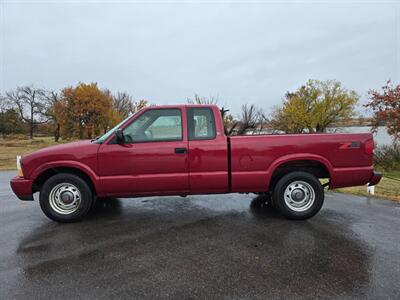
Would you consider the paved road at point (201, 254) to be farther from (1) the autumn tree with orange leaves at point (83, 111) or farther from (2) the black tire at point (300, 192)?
(1) the autumn tree with orange leaves at point (83, 111)

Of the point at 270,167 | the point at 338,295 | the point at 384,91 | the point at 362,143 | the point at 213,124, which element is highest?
the point at 384,91

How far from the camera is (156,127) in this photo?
418 cm

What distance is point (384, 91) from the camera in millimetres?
18859

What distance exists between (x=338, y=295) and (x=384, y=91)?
21776mm

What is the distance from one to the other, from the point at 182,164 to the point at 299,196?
2.08m

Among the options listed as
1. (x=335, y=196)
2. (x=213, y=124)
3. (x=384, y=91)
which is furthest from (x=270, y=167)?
(x=384, y=91)

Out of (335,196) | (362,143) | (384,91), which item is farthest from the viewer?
(384,91)

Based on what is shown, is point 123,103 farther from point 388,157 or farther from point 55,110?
point 388,157

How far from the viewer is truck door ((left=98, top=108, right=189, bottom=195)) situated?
4012 millimetres

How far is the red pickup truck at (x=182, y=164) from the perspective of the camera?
4.03 m

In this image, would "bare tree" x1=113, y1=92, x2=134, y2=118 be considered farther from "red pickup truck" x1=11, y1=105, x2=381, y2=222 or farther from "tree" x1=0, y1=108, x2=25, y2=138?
"red pickup truck" x1=11, y1=105, x2=381, y2=222

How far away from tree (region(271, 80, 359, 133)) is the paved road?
41126mm

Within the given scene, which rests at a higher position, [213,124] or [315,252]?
[213,124]

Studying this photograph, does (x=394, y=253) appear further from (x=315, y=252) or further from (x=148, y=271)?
(x=148, y=271)
